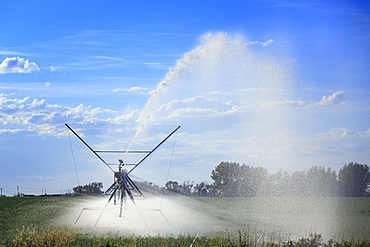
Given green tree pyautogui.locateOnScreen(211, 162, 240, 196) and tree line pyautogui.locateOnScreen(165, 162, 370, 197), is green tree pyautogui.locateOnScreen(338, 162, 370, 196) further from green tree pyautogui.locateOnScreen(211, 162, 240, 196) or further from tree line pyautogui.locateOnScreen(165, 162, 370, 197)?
green tree pyautogui.locateOnScreen(211, 162, 240, 196)

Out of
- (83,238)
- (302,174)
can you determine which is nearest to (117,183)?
(83,238)

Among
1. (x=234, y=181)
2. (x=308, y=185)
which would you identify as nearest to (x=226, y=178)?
(x=234, y=181)

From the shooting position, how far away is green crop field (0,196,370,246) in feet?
94.9

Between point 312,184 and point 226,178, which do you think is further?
point 226,178

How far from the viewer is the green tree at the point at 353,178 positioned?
51250 millimetres

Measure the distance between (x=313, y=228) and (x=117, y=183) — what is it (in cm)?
1761

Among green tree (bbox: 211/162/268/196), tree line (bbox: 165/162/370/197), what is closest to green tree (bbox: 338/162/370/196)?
tree line (bbox: 165/162/370/197)

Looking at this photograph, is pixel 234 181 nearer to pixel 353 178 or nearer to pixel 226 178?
pixel 226 178

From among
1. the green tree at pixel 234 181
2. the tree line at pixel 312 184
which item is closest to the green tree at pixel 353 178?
the tree line at pixel 312 184

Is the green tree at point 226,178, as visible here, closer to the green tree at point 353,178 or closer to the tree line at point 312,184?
the tree line at point 312,184

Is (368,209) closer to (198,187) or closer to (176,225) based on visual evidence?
(198,187)

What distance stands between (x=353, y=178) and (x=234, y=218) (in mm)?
16319

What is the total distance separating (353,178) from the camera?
52.1m

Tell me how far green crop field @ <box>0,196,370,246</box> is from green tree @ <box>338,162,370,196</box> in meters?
0.99
